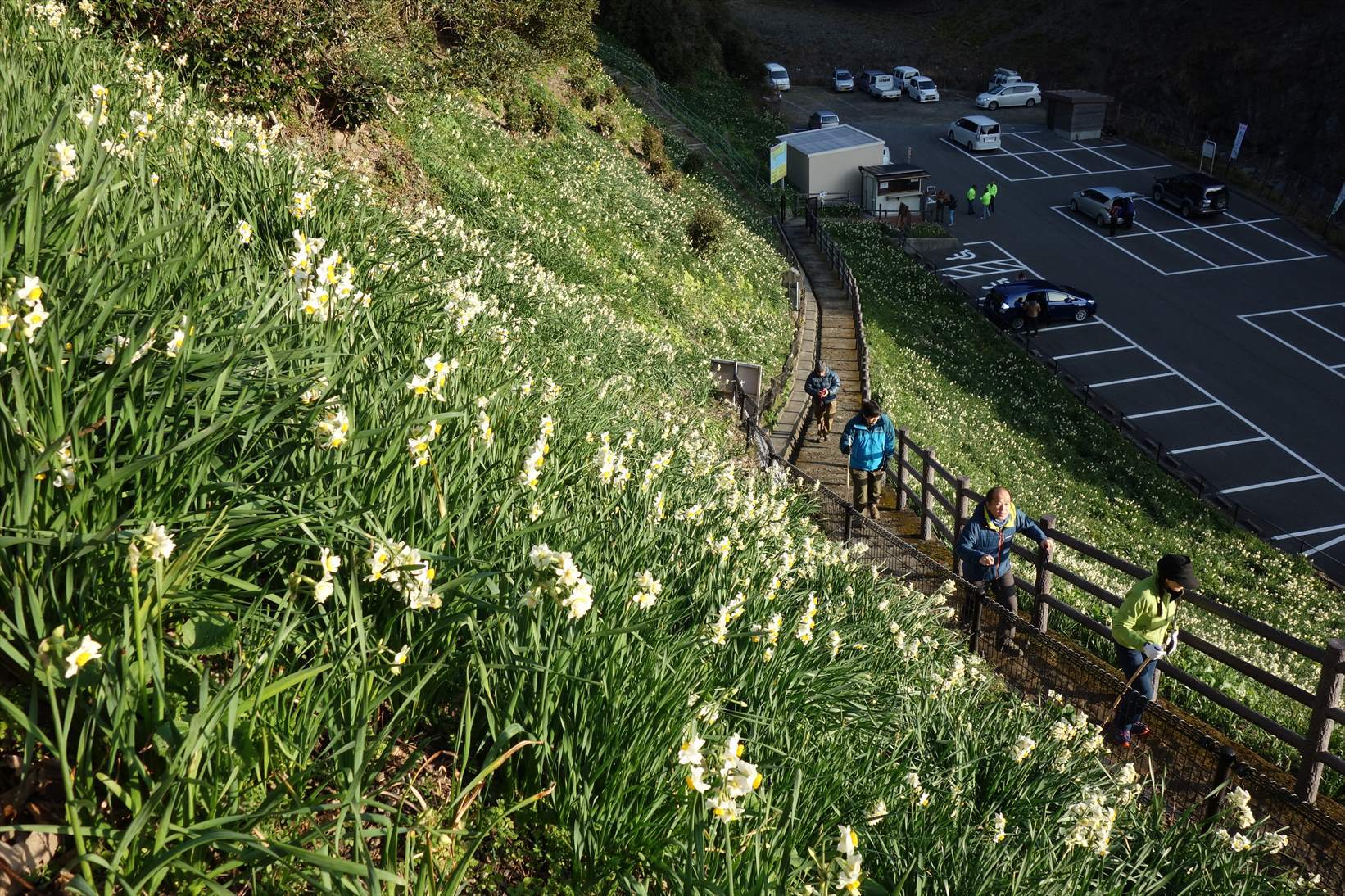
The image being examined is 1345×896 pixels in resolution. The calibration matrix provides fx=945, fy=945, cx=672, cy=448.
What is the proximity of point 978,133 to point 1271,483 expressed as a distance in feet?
111

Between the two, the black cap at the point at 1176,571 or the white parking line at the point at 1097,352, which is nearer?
the black cap at the point at 1176,571

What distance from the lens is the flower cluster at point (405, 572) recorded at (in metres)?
2.63

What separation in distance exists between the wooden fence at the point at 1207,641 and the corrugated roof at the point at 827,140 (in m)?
32.1

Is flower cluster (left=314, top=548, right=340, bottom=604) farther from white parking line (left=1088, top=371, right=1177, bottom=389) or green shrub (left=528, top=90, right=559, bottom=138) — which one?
white parking line (left=1088, top=371, right=1177, bottom=389)

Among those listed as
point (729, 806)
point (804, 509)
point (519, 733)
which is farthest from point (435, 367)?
point (804, 509)

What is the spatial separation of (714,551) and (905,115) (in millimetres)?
61810

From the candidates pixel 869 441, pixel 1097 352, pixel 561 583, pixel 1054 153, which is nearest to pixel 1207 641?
pixel 869 441

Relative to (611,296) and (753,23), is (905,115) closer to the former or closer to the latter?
(753,23)

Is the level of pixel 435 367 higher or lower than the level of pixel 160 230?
lower

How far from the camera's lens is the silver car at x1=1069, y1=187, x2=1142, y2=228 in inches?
1594

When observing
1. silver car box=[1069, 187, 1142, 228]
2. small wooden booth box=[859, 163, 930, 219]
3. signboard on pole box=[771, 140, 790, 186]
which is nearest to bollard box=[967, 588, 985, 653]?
signboard on pole box=[771, 140, 790, 186]

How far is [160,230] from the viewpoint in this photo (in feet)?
10.7

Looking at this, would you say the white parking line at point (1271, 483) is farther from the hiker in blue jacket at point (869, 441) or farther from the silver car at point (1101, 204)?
the silver car at point (1101, 204)

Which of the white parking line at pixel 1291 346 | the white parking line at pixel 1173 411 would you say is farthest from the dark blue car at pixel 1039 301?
the white parking line at pixel 1173 411
